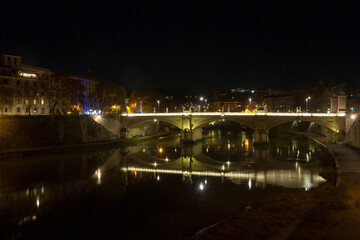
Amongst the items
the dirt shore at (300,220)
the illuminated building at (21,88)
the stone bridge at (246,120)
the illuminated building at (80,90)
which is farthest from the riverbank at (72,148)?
the dirt shore at (300,220)

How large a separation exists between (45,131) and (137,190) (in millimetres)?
24488

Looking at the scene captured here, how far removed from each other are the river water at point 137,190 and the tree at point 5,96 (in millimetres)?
11875

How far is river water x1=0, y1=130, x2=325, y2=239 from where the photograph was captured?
55.7 feet

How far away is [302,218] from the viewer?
49.7ft

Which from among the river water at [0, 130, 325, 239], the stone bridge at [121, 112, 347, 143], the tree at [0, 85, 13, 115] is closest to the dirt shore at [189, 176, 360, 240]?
the river water at [0, 130, 325, 239]

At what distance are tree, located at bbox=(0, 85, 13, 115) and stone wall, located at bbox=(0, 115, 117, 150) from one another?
169 inches

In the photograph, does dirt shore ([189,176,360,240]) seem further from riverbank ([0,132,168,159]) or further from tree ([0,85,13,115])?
tree ([0,85,13,115])

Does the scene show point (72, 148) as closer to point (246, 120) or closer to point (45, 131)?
point (45, 131)

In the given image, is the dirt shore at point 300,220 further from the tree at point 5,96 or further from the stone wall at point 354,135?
the tree at point 5,96

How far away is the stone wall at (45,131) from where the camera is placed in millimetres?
38969

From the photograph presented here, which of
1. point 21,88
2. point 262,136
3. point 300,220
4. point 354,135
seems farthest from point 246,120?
point 21,88

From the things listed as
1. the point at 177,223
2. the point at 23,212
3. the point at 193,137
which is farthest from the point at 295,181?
the point at 193,137

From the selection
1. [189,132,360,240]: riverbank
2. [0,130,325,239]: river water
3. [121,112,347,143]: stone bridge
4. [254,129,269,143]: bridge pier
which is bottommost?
[0,130,325,239]: river water

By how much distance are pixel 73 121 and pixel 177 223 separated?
3462cm
